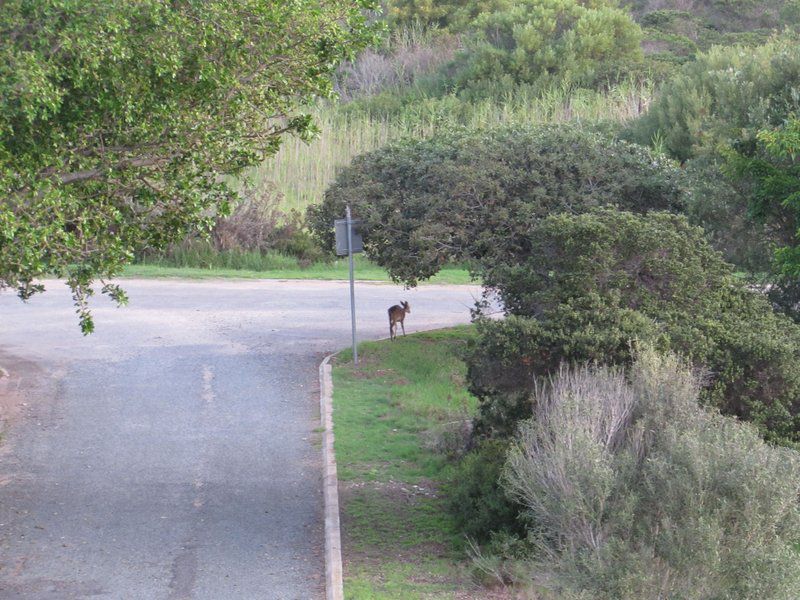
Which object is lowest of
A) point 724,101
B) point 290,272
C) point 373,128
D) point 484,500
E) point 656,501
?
point 484,500

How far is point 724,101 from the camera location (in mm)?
21547

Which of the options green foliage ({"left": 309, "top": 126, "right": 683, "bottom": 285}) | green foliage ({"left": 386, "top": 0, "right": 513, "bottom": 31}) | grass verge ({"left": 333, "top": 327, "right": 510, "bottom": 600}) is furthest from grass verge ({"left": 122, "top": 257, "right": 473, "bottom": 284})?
green foliage ({"left": 386, "top": 0, "right": 513, "bottom": 31})

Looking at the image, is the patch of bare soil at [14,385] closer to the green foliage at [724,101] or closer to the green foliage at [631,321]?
the green foliage at [631,321]

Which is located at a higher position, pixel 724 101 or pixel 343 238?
pixel 724 101

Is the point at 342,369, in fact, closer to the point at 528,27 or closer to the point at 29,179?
the point at 29,179

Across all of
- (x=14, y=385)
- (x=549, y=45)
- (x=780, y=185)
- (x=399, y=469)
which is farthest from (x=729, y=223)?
(x=549, y=45)

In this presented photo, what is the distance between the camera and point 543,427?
844 centimetres

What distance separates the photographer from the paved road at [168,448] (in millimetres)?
9352

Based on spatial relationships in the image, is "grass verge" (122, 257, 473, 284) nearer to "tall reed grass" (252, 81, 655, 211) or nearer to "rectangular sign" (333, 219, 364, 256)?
"tall reed grass" (252, 81, 655, 211)

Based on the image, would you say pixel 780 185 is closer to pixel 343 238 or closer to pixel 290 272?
pixel 343 238

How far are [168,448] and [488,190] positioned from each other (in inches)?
231

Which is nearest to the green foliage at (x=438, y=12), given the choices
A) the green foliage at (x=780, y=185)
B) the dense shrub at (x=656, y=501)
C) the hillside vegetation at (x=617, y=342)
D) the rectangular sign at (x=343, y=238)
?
the hillside vegetation at (x=617, y=342)

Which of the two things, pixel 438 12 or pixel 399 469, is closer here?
pixel 399 469

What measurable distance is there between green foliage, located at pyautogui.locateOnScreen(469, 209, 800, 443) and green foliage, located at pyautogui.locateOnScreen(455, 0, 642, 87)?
28.3 metres
